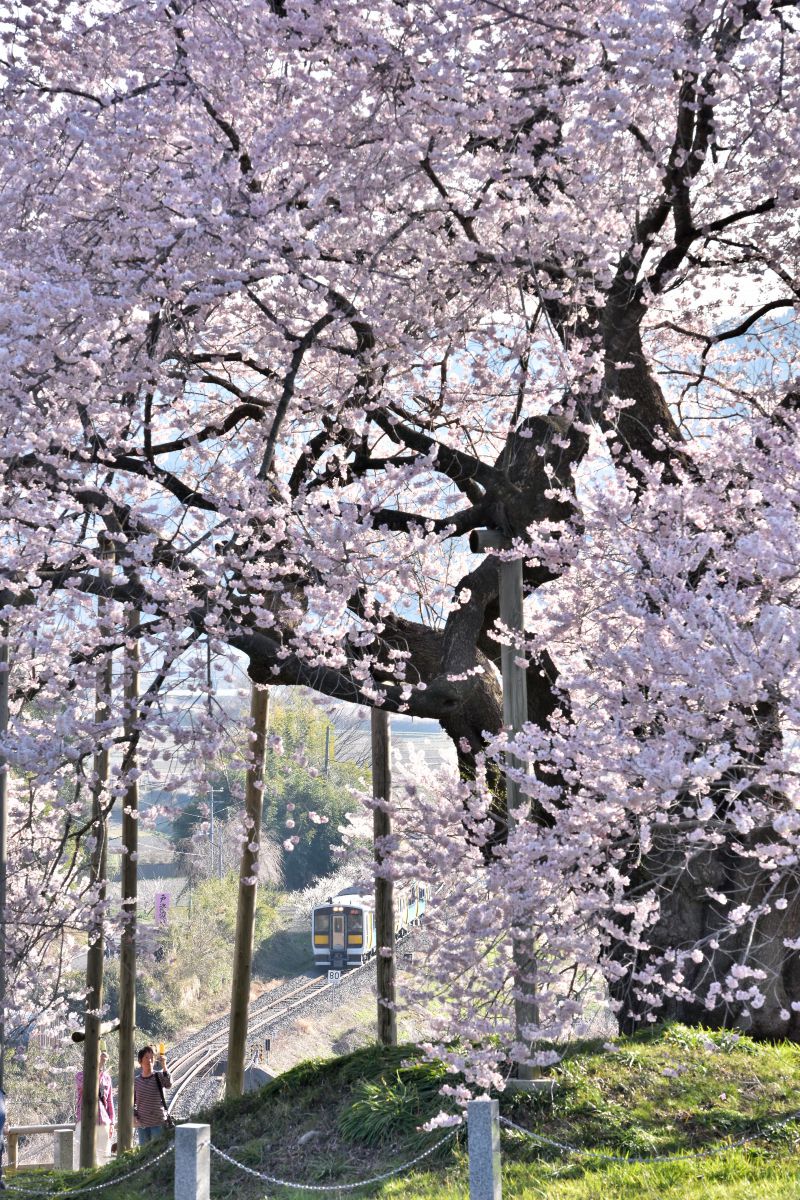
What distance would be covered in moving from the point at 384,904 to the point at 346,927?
984 inches

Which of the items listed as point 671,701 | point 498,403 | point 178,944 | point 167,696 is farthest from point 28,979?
point 178,944

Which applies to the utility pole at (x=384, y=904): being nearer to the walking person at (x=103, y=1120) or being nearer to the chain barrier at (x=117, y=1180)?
the chain barrier at (x=117, y=1180)

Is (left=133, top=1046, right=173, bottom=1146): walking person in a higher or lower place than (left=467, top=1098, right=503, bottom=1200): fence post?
lower

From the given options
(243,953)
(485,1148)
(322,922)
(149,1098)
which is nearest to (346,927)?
(322,922)

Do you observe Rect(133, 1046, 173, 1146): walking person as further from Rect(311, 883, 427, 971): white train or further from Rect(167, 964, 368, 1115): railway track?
Rect(311, 883, 427, 971): white train

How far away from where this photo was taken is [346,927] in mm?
34562

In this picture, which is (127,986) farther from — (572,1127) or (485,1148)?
(485,1148)

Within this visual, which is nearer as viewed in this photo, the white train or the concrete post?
the concrete post

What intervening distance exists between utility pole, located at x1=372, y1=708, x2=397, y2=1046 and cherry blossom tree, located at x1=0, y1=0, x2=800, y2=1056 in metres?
2.33

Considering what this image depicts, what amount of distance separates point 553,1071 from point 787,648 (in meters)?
3.73

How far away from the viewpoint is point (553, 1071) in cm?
682

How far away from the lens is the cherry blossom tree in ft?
19.8

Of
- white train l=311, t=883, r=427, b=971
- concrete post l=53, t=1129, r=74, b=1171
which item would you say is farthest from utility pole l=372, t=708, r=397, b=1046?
white train l=311, t=883, r=427, b=971

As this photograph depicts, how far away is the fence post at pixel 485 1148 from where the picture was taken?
479cm
